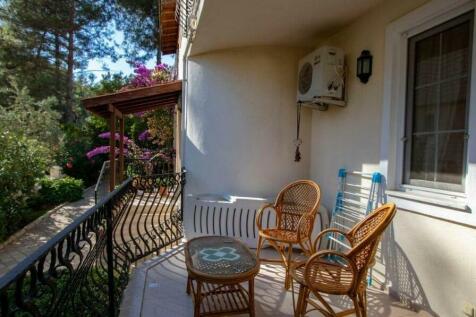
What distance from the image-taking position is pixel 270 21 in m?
3.54

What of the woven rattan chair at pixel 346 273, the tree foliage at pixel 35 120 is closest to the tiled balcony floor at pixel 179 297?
the woven rattan chair at pixel 346 273

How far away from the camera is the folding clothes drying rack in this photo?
3.00 m

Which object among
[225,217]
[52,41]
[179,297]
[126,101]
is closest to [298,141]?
[225,217]

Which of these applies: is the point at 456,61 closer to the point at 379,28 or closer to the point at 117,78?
the point at 379,28

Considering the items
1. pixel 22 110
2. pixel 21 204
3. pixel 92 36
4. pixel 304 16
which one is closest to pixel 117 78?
pixel 92 36

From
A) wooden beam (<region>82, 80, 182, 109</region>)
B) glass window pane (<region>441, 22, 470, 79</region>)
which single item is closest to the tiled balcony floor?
glass window pane (<region>441, 22, 470, 79</region>)

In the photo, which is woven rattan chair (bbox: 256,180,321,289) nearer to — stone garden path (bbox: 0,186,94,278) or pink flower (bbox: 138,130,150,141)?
stone garden path (bbox: 0,186,94,278)

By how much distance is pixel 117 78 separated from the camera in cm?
1644

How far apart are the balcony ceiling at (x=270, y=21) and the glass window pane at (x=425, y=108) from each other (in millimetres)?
1086

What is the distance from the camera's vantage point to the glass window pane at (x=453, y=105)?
229 cm

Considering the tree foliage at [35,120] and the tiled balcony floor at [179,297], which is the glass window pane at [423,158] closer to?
the tiled balcony floor at [179,297]

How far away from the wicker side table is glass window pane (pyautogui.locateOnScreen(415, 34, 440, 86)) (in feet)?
6.97

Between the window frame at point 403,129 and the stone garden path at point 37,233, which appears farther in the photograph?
the stone garden path at point 37,233

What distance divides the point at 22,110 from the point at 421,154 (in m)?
11.4
